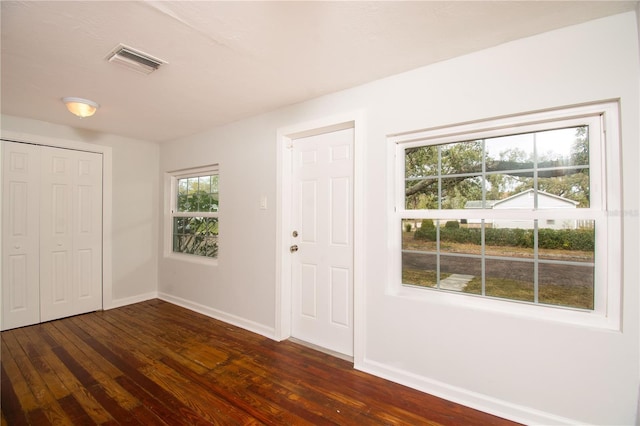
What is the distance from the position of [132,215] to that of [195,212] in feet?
3.22

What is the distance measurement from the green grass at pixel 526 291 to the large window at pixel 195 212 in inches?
112

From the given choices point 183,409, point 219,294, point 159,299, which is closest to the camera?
point 183,409

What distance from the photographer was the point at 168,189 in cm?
430

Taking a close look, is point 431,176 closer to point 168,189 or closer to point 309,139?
point 309,139

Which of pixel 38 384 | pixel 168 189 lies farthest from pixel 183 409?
pixel 168 189

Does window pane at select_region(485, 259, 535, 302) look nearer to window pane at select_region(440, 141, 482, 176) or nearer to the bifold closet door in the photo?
window pane at select_region(440, 141, 482, 176)

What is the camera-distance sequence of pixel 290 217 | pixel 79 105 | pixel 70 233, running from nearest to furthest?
pixel 79 105, pixel 290 217, pixel 70 233

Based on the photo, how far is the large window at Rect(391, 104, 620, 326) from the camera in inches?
64.6

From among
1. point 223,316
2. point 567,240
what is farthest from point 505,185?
point 223,316

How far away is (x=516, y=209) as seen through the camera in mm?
1859

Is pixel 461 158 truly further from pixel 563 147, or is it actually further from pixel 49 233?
pixel 49 233

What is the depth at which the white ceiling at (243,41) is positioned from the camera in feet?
4.89

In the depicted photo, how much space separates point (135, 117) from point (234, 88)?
155 centimetres

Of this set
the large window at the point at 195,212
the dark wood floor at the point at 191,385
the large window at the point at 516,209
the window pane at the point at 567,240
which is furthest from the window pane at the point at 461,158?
the large window at the point at 195,212
